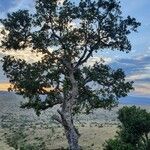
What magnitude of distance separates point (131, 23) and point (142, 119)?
34236mm

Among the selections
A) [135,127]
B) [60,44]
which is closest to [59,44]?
[60,44]

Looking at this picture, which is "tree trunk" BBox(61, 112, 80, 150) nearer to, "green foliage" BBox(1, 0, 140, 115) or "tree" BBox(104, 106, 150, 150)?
"green foliage" BBox(1, 0, 140, 115)

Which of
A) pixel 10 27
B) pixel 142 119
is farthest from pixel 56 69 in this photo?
pixel 142 119

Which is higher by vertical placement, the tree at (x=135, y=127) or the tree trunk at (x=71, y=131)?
the tree at (x=135, y=127)

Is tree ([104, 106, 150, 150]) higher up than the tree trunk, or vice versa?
tree ([104, 106, 150, 150])

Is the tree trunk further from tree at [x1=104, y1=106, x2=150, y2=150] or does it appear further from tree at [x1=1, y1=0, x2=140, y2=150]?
tree at [x1=104, y1=106, x2=150, y2=150]

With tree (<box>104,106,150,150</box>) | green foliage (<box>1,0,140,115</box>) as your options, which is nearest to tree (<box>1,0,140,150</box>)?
green foliage (<box>1,0,140,115</box>)

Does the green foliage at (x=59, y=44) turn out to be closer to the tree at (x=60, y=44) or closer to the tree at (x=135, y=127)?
the tree at (x=60, y=44)

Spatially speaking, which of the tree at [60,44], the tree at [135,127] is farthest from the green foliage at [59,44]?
the tree at [135,127]

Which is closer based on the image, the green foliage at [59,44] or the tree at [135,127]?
the green foliage at [59,44]

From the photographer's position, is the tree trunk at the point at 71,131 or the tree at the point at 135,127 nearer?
the tree trunk at the point at 71,131

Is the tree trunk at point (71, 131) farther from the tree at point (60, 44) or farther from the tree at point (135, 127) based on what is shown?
the tree at point (135, 127)

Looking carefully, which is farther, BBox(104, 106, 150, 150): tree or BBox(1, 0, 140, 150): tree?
BBox(104, 106, 150, 150): tree

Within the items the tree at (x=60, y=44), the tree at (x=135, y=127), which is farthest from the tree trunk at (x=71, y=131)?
the tree at (x=135, y=127)
